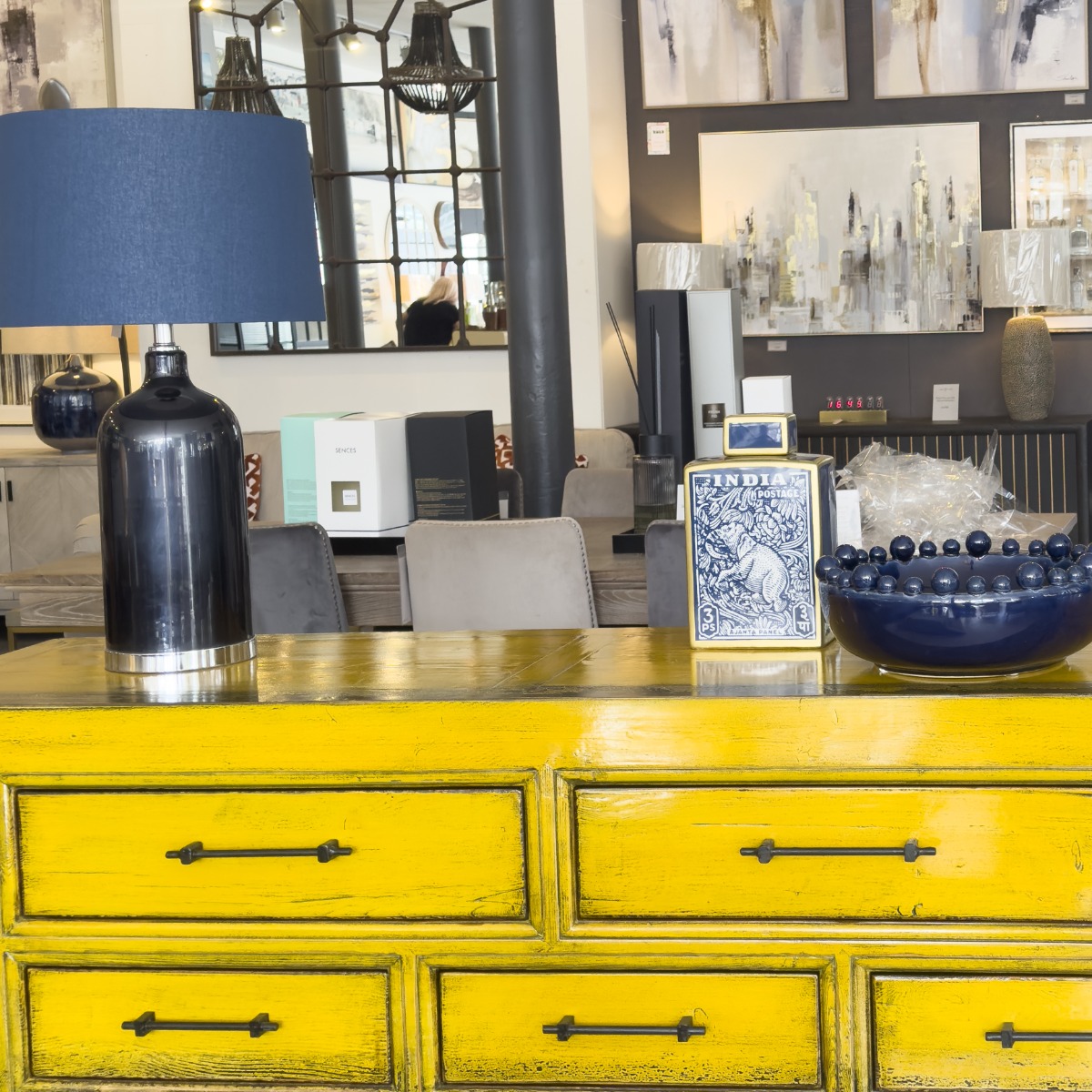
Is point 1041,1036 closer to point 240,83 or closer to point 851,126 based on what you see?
point 851,126

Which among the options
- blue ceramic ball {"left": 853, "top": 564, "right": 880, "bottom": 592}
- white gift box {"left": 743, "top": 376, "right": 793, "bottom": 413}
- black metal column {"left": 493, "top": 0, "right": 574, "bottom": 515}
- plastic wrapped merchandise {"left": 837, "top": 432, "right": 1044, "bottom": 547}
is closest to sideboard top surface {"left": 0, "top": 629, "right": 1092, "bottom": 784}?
blue ceramic ball {"left": 853, "top": 564, "right": 880, "bottom": 592}

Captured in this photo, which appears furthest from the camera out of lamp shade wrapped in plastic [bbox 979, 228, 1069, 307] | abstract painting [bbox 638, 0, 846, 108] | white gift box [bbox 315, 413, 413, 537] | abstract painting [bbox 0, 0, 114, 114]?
abstract painting [bbox 0, 0, 114, 114]

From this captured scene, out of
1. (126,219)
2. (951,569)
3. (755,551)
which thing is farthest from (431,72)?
Result: (951,569)

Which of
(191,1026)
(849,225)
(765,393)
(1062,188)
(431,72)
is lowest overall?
(191,1026)

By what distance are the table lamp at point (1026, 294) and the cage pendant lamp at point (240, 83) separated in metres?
3.53

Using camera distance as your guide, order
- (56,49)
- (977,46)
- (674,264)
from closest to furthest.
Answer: (674,264), (977,46), (56,49)

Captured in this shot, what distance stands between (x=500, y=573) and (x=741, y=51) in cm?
492

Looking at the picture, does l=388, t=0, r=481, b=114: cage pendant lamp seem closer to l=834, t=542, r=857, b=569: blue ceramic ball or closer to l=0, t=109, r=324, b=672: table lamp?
l=0, t=109, r=324, b=672: table lamp

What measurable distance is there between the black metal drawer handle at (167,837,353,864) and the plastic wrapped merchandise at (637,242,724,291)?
221 inches

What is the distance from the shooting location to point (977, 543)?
1914 millimetres

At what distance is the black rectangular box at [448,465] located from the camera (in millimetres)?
3908

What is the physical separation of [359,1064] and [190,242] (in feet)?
3.34

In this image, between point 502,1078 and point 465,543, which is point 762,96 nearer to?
point 465,543

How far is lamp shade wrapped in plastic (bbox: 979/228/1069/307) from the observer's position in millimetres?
6875
